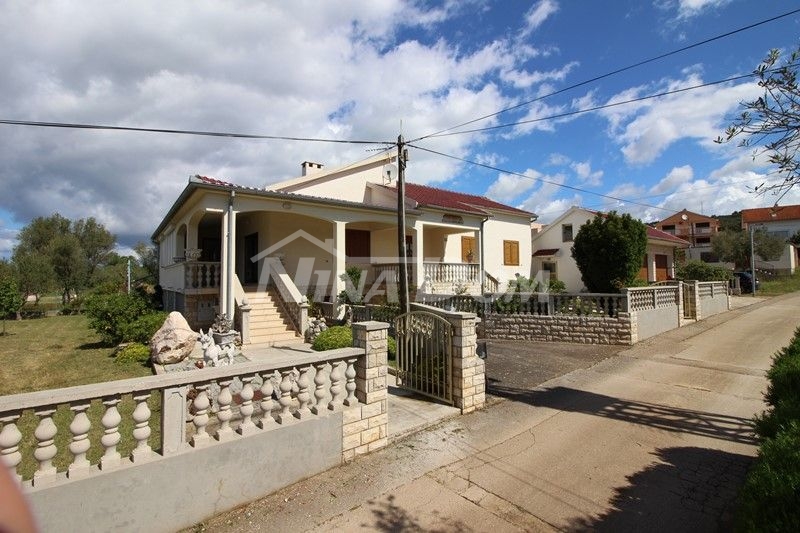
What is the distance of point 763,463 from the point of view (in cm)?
283

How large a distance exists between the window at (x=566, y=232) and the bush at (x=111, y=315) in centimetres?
2321

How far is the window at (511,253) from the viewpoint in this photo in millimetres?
21719

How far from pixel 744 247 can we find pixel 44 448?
5015 centimetres

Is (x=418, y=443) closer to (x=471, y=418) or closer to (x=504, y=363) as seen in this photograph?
(x=471, y=418)

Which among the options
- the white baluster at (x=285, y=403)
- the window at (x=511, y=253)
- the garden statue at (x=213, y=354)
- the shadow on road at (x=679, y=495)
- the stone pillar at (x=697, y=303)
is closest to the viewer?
the shadow on road at (x=679, y=495)

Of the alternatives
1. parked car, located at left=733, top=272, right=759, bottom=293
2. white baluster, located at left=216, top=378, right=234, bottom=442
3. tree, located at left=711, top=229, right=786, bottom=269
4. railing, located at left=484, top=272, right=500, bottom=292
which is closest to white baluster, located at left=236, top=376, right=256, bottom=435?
white baluster, located at left=216, top=378, right=234, bottom=442

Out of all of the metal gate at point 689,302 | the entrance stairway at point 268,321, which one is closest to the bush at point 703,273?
the metal gate at point 689,302

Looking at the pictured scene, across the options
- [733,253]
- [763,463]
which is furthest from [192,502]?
[733,253]

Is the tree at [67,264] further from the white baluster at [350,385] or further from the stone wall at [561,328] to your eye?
the white baluster at [350,385]

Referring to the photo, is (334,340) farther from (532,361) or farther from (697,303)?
(697,303)

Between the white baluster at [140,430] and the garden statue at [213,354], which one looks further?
the garden statue at [213,354]

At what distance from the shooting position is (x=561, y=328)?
1134 centimetres

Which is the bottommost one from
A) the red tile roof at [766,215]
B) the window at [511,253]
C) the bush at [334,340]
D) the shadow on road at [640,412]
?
the shadow on road at [640,412]

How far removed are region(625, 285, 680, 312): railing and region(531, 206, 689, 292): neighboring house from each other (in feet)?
35.7
